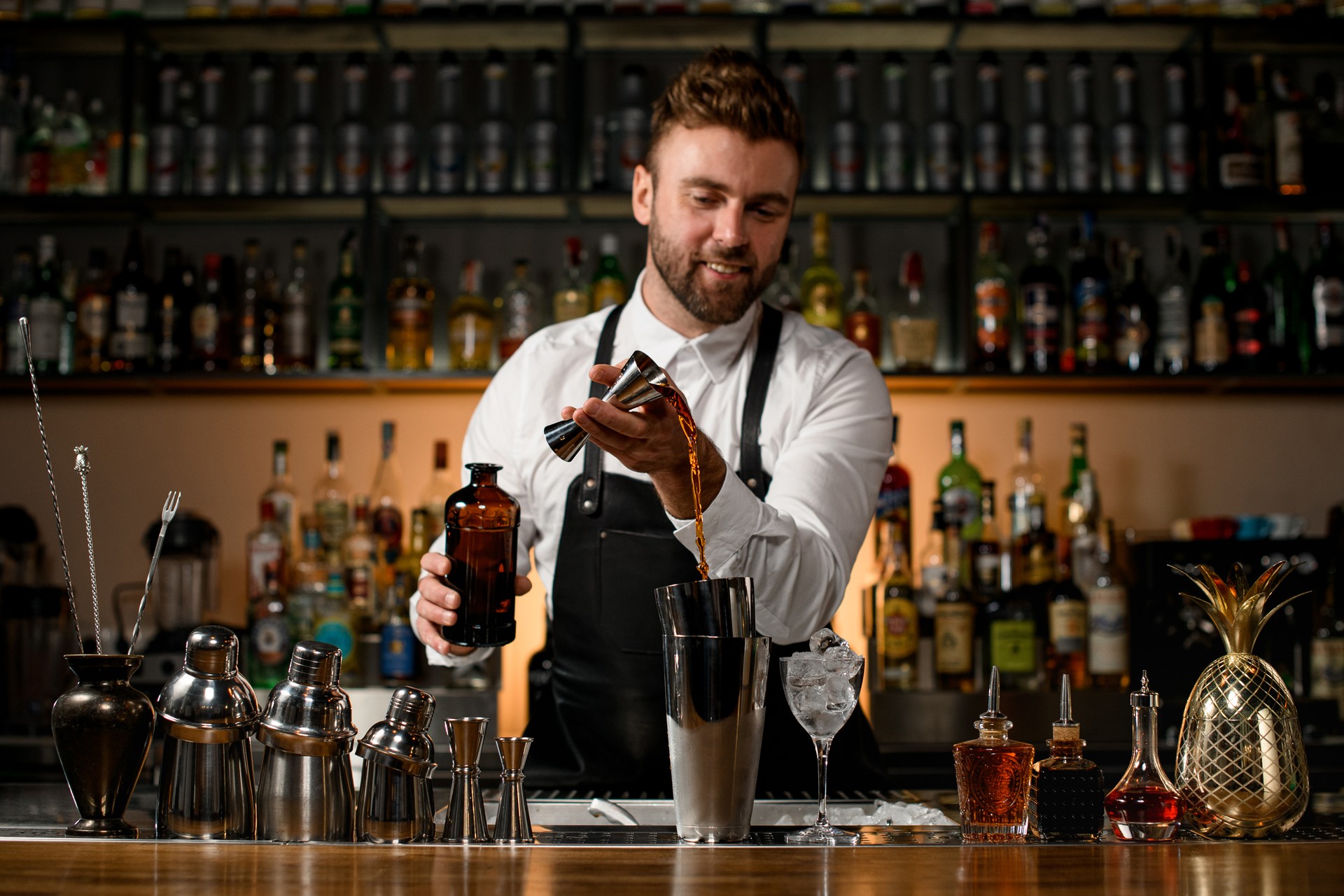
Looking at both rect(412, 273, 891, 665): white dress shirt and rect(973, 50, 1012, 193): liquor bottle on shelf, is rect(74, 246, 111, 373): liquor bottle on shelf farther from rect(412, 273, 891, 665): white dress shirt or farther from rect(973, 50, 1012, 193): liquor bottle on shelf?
rect(973, 50, 1012, 193): liquor bottle on shelf

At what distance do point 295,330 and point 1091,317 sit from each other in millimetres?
1588

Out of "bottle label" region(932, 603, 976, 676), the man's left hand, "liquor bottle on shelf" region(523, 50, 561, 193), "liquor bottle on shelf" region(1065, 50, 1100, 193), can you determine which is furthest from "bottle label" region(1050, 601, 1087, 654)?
the man's left hand

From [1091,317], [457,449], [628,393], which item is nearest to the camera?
[628,393]

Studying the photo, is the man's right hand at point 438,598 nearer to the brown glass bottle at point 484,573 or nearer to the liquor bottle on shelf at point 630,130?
the brown glass bottle at point 484,573

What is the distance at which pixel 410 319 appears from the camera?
2.71 metres

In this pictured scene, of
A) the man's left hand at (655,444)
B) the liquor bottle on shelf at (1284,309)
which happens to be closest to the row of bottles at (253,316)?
the liquor bottle on shelf at (1284,309)

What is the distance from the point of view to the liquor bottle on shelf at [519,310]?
2693 millimetres

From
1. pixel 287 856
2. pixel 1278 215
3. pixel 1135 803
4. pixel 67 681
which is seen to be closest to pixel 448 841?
pixel 287 856

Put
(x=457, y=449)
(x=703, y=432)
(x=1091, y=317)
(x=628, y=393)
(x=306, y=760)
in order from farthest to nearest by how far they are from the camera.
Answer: (x=457, y=449) → (x=1091, y=317) → (x=703, y=432) → (x=628, y=393) → (x=306, y=760)

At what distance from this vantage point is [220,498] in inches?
114

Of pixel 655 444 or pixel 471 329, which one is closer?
pixel 655 444

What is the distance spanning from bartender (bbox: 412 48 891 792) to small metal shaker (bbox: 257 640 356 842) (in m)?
0.44

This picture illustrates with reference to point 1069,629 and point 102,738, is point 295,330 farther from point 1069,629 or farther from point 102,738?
point 102,738

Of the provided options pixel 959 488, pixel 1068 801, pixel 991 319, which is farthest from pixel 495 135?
pixel 1068 801
